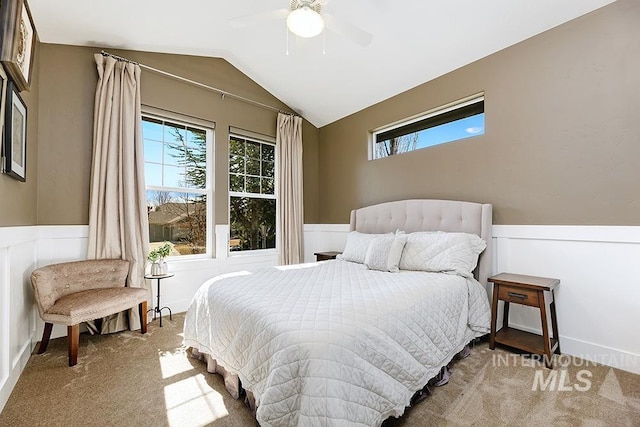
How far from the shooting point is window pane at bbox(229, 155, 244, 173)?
→ 13.0 ft

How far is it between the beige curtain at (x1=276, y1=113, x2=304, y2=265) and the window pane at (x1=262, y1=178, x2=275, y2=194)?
0.55 feet

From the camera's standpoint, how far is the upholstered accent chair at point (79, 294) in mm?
2180

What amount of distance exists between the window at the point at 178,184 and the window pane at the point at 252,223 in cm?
36

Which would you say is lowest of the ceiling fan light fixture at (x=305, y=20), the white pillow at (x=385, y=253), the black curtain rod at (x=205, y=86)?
the white pillow at (x=385, y=253)

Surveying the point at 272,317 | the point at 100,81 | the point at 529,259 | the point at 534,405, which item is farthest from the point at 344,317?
the point at 100,81

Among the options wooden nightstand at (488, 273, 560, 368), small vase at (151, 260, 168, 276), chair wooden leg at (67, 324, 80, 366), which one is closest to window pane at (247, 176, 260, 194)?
small vase at (151, 260, 168, 276)

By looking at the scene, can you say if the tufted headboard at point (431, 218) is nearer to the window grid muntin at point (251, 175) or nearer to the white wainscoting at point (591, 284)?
the white wainscoting at point (591, 284)

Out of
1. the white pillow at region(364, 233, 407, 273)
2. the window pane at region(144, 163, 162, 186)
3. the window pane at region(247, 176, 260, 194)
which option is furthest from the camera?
the window pane at region(247, 176, 260, 194)

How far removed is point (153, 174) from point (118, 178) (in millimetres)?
441

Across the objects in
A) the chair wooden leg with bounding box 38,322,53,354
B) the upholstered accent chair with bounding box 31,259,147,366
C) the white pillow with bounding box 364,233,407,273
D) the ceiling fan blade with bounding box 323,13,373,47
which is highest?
the ceiling fan blade with bounding box 323,13,373,47

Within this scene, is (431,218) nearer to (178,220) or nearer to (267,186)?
(267,186)

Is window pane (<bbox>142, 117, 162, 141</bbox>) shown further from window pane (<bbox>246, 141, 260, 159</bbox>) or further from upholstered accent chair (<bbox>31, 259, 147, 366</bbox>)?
upholstered accent chair (<bbox>31, 259, 147, 366</bbox>)

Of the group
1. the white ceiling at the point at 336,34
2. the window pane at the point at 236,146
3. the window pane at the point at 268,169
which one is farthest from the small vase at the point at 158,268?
the white ceiling at the point at 336,34

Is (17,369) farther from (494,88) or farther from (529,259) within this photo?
(494,88)
